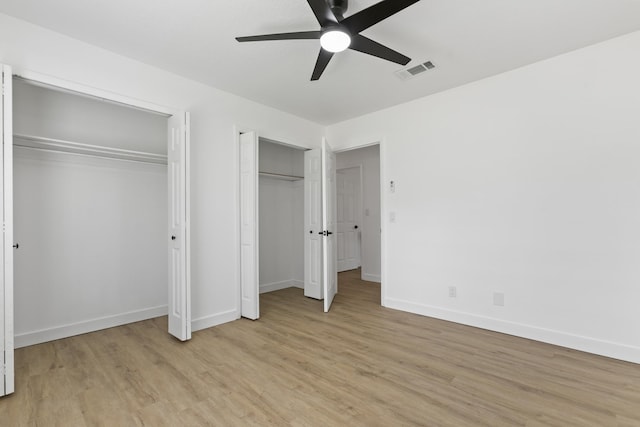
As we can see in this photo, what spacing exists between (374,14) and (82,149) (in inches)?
120

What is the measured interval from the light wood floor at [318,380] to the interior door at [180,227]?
0.21m

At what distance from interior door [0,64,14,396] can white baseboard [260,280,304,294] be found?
3.03 metres

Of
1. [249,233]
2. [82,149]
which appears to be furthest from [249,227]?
[82,149]

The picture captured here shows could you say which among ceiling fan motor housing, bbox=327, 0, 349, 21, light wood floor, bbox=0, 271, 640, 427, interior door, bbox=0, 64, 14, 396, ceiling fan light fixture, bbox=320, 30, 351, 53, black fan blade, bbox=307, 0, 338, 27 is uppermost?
ceiling fan motor housing, bbox=327, 0, 349, 21

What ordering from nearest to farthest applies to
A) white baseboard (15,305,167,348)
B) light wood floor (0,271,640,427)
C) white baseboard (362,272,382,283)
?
light wood floor (0,271,640,427), white baseboard (15,305,167,348), white baseboard (362,272,382,283)

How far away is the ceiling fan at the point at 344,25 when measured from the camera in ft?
5.74

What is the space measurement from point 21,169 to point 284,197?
128 inches

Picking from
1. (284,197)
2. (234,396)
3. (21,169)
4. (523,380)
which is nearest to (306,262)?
(284,197)

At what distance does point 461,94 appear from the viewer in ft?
11.5

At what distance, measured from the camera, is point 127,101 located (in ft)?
9.36

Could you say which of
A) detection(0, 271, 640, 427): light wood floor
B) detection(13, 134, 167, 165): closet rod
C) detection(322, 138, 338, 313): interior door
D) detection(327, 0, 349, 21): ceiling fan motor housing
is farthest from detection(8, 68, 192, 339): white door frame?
detection(327, 0, 349, 21): ceiling fan motor housing

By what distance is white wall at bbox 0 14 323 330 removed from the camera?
271cm

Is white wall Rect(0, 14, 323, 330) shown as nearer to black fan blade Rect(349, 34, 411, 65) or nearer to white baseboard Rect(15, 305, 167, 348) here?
white baseboard Rect(15, 305, 167, 348)

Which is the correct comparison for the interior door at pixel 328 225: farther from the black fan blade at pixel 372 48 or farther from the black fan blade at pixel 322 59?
→ the black fan blade at pixel 372 48
